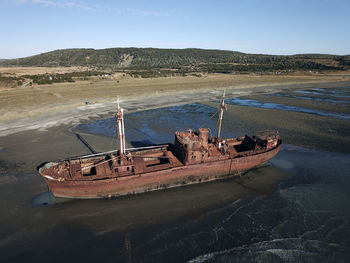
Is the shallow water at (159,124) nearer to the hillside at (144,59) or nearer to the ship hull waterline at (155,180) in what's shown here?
the ship hull waterline at (155,180)

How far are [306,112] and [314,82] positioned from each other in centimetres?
5381

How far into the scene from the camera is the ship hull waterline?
17.1 metres

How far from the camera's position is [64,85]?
64.9 m

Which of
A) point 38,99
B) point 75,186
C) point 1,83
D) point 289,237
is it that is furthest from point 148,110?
point 1,83

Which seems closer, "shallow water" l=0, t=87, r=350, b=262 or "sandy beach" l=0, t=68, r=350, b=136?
"shallow water" l=0, t=87, r=350, b=262

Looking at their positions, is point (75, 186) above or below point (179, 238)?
above

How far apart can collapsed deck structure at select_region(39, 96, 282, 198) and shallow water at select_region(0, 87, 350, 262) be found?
2.96ft

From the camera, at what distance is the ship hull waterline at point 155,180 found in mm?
17141

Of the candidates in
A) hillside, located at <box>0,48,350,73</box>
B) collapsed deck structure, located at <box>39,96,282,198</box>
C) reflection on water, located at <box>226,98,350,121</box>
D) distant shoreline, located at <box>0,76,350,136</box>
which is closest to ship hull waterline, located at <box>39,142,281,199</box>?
collapsed deck structure, located at <box>39,96,282,198</box>

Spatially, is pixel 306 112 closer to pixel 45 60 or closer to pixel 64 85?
pixel 64 85

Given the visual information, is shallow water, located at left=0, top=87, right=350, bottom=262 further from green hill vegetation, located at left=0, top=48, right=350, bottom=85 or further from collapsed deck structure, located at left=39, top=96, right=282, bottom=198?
green hill vegetation, located at left=0, top=48, right=350, bottom=85

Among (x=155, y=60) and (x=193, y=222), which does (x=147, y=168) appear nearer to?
(x=193, y=222)

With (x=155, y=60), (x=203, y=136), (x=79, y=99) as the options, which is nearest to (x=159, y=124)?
(x=203, y=136)

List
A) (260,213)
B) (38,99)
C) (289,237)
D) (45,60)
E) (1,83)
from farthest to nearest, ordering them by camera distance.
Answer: (45,60) < (1,83) < (38,99) < (260,213) < (289,237)
